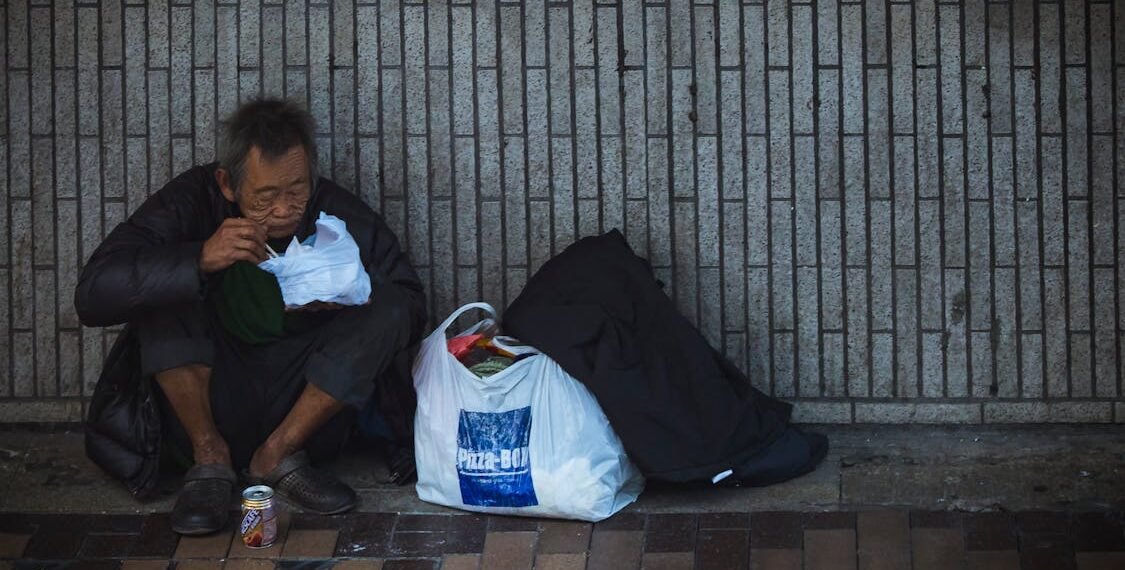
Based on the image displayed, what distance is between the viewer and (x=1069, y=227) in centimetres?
530

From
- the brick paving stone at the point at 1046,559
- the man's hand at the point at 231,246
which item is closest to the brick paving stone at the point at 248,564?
the man's hand at the point at 231,246

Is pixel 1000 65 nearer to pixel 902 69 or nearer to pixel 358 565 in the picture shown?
pixel 902 69

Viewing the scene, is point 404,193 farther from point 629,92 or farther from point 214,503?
point 214,503

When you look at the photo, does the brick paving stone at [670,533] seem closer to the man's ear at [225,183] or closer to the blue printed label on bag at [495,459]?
the blue printed label on bag at [495,459]

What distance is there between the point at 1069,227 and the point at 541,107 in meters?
1.70

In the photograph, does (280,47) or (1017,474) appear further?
(280,47)

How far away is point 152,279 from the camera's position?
465cm

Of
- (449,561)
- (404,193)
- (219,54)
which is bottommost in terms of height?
(449,561)

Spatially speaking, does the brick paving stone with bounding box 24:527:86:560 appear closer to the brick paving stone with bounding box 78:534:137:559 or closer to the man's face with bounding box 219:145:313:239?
the brick paving stone with bounding box 78:534:137:559

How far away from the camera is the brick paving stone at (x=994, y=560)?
441cm

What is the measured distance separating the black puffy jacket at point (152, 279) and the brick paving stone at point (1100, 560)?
6.40 feet

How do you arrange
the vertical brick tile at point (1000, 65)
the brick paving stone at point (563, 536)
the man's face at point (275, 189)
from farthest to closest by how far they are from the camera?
the vertical brick tile at point (1000, 65) < the man's face at point (275, 189) < the brick paving stone at point (563, 536)

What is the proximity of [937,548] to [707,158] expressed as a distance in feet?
4.88

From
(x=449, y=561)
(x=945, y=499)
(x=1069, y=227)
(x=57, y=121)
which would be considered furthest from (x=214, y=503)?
(x=1069, y=227)
